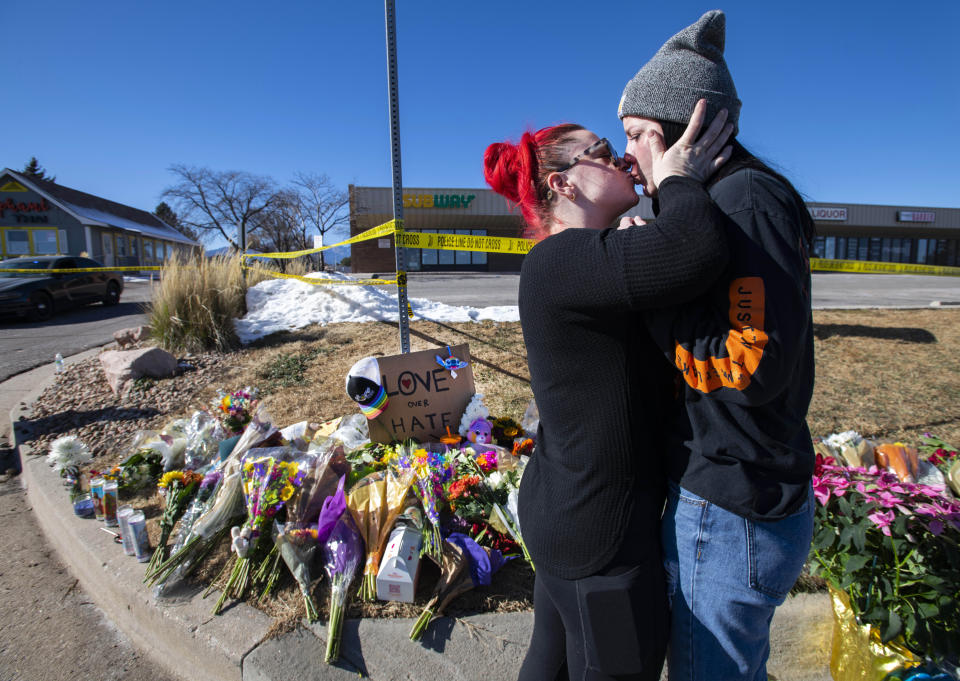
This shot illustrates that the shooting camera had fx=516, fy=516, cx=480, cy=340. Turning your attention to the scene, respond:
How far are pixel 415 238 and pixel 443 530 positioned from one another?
280cm

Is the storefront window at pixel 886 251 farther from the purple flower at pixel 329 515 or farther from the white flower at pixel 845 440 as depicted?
the purple flower at pixel 329 515

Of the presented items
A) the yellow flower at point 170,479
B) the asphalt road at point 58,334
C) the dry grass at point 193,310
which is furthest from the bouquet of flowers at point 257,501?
the asphalt road at point 58,334

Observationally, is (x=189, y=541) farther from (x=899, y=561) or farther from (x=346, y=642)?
(x=899, y=561)

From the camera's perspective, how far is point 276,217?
3672cm

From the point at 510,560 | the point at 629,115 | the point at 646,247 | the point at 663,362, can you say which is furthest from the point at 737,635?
the point at 510,560

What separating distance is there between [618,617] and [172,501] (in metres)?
2.68

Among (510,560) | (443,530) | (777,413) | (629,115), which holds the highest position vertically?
(629,115)

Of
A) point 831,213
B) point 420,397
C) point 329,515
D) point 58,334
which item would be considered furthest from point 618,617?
point 831,213

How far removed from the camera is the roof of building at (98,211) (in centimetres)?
2994

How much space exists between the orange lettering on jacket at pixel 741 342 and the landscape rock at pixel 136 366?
5.98 m

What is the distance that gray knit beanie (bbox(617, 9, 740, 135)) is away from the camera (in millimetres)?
1100

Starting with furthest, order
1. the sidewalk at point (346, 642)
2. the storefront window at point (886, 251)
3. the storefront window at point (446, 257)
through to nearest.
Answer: the storefront window at point (886, 251) < the storefront window at point (446, 257) < the sidewalk at point (346, 642)

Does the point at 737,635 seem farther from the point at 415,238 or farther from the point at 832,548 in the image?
the point at 415,238

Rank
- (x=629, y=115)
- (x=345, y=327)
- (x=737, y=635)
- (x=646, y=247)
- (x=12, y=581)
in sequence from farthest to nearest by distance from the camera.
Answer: (x=345, y=327) < (x=12, y=581) < (x=629, y=115) < (x=737, y=635) < (x=646, y=247)
